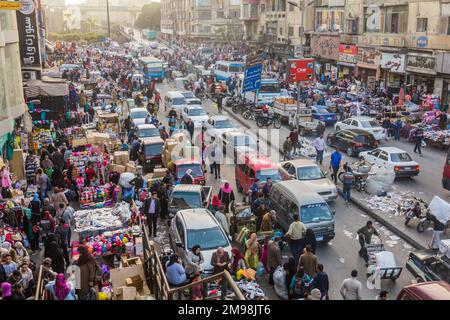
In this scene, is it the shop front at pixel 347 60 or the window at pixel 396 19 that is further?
the shop front at pixel 347 60

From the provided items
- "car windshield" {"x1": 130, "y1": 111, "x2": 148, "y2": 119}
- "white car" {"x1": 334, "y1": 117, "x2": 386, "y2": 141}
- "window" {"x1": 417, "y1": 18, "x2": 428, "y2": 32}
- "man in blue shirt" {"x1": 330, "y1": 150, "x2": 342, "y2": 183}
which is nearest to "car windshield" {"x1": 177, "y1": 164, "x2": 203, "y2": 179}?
"man in blue shirt" {"x1": 330, "y1": 150, "x2": 342, "y2": 183}

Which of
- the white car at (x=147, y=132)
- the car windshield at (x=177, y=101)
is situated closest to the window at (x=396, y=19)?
the car windshield at (x=177, y=101)

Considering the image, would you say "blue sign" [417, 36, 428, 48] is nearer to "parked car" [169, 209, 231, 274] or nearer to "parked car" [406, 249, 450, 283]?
"parked car" [406, 249, 450, 283]

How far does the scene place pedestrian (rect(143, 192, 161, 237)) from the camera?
1567cm

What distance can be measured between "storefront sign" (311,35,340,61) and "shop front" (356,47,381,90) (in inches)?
187

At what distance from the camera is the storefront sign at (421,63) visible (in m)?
35.2

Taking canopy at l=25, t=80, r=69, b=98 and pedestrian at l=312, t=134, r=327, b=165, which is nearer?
pedestrian at l=312, t=134, r=327, b=165

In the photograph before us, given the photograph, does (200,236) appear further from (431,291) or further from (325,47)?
(325,47)

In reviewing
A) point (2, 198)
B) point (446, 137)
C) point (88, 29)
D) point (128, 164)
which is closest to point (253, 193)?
point (128, 164)

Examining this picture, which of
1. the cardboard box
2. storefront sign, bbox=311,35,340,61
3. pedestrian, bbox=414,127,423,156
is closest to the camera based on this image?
the cardboard box

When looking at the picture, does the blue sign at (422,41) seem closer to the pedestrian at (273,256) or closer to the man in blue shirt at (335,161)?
the man in blue shirt at (335,161)

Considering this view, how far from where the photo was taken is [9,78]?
1916cm

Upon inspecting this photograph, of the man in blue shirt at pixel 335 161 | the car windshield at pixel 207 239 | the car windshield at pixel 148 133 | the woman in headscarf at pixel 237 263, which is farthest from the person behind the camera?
the car windshield at pixel 148 133

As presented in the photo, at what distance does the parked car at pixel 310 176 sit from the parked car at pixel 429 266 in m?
5.60
